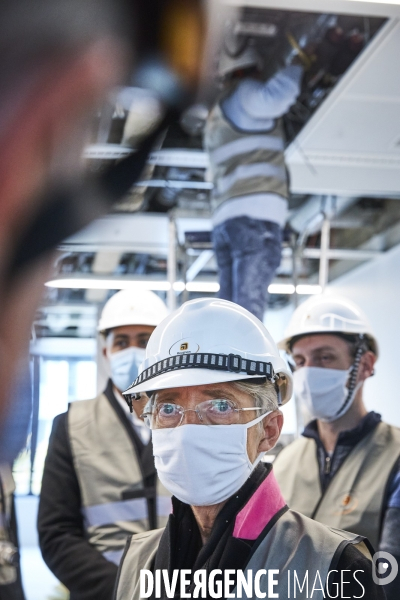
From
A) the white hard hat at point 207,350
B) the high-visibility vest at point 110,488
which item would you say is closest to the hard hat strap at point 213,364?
the white hard hat at point 207,350

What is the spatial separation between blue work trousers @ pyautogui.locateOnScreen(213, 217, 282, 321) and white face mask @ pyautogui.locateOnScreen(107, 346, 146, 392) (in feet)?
1.32

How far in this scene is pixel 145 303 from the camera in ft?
8.87

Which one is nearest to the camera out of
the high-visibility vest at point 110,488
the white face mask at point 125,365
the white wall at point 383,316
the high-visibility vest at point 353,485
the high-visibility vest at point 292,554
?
the high-visibility vest at point 292,554

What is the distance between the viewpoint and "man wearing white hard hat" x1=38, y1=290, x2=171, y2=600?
2.06m

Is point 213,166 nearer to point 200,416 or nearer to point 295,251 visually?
point 295,251

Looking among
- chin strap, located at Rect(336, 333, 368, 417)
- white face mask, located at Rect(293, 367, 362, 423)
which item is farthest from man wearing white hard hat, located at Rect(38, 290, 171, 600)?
chin strap, located at Rect(336, 333, 368, 417)

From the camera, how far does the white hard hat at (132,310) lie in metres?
2.61

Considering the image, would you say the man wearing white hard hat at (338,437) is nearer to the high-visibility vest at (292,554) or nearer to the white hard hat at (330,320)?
the white hard hat at (330,320)

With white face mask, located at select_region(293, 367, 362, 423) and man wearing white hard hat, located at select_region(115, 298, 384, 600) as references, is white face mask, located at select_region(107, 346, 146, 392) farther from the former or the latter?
man wearing white hard hat, located at select_region(115, 298, 384, 600)

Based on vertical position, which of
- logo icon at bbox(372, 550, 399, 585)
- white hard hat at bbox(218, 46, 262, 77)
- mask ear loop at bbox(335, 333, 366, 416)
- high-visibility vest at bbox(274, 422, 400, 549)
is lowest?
logo icon at bbox(372, 550, 399, 585)

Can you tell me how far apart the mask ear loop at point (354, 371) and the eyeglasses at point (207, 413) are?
3.38 ft

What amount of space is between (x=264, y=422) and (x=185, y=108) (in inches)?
43.6

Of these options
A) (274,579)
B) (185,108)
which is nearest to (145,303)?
(274,579)

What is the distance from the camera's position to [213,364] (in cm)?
132
